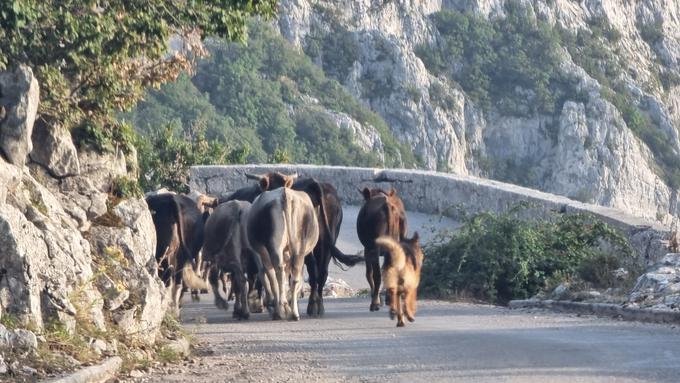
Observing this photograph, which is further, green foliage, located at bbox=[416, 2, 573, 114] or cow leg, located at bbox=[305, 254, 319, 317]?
green foliage, located at bbox=[416, 2, 573, 114]

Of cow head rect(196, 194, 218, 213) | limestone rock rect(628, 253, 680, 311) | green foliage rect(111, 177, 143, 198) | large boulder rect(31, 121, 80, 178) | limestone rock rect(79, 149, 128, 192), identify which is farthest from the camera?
cow head rect(196, 194, 218, 213)

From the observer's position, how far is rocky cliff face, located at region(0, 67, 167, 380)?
1294 centimetres

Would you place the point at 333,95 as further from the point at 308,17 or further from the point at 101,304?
the point at 101,304

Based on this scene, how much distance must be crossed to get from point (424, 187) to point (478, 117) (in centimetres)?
4959

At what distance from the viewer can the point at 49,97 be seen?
49.3ft

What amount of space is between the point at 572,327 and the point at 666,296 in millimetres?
1549

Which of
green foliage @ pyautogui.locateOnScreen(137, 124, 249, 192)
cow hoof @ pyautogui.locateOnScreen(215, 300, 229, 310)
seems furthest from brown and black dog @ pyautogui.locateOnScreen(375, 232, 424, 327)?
green foliage @ pyautogui.locateOnScreen(137, 124, 249, 192)

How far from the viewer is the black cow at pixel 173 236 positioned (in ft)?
61.1

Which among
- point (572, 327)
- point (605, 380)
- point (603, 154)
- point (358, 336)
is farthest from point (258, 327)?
point (603, 154)

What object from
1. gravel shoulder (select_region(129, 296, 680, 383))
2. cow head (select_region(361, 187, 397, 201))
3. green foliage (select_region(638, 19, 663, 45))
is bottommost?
gravel shoulder (select_region(129, 296, 680, 383))

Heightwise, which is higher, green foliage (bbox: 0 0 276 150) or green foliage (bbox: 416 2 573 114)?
green foliage (bbox: 416 2 573 114)

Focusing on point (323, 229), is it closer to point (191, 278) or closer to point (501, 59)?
point (191, 278)

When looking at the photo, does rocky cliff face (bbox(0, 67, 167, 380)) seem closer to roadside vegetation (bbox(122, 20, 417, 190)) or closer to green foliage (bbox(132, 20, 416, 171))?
roadside vegetation (bbox(122, 20, 417, 190))

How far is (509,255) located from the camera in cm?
2206
